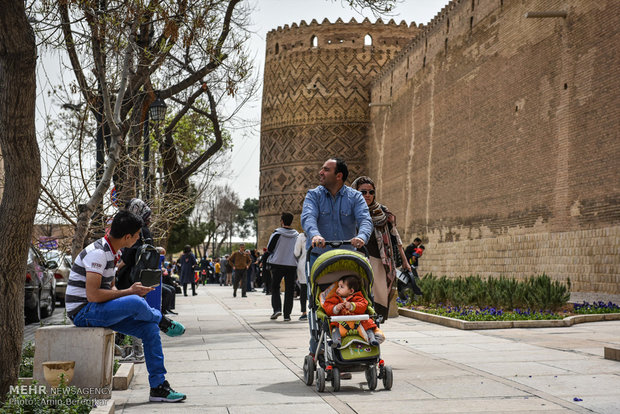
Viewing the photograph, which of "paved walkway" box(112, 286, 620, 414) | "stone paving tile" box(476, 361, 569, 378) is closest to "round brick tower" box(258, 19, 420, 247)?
"paved walkway" box(112, 286, 620, 414)

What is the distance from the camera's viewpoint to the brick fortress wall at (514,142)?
16438mm

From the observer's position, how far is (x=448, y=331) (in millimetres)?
10336

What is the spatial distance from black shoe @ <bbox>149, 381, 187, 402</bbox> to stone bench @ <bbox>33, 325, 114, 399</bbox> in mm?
497

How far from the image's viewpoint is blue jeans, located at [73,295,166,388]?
5.08 meters

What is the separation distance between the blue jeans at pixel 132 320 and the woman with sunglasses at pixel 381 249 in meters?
2.32

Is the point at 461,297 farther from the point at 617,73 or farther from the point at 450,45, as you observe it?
the point at 450,45

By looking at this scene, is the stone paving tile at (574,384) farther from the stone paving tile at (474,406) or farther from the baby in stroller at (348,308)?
the baby in stroller at (348,308)

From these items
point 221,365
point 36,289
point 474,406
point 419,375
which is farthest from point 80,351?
point 36,289

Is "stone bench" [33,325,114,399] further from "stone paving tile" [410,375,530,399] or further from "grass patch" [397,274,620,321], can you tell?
"grass patch" [397,274,620,321]

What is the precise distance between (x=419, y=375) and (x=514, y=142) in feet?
50.9

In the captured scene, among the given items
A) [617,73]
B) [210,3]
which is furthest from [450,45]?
[210,3]

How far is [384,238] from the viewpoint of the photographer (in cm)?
746

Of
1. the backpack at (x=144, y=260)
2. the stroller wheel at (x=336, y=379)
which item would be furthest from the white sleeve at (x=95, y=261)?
the stroller wheel at (x=336, y=379)

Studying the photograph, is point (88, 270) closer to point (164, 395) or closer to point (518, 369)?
point (164, 395)
